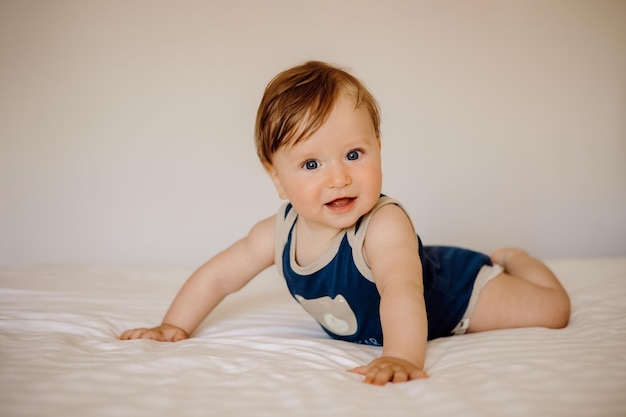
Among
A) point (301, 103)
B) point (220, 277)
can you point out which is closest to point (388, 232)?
point (301, 103)

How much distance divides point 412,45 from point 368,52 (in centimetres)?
17

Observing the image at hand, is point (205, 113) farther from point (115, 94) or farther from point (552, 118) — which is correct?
point (552, 118)

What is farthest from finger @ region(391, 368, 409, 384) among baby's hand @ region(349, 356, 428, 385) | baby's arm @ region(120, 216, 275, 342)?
baby's arm @ region(120, 216, 275, 342)

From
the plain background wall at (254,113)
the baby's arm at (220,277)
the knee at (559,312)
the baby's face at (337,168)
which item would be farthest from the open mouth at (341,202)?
the plain background wall at (254,113)

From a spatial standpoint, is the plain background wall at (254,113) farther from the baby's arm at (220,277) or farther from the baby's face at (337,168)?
the baby's face at (337,168)

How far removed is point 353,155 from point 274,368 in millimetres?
394

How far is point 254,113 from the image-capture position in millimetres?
1954

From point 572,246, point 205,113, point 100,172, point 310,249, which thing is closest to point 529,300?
point 310,249

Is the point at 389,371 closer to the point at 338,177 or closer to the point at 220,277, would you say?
the point at 338,177

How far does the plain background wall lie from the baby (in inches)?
34.0

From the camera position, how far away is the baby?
0.91 m

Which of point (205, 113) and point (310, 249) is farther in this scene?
point (205, 113)

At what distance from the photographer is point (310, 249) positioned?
1.08m

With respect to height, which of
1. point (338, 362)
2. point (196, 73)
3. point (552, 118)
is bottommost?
point (338, 362)
